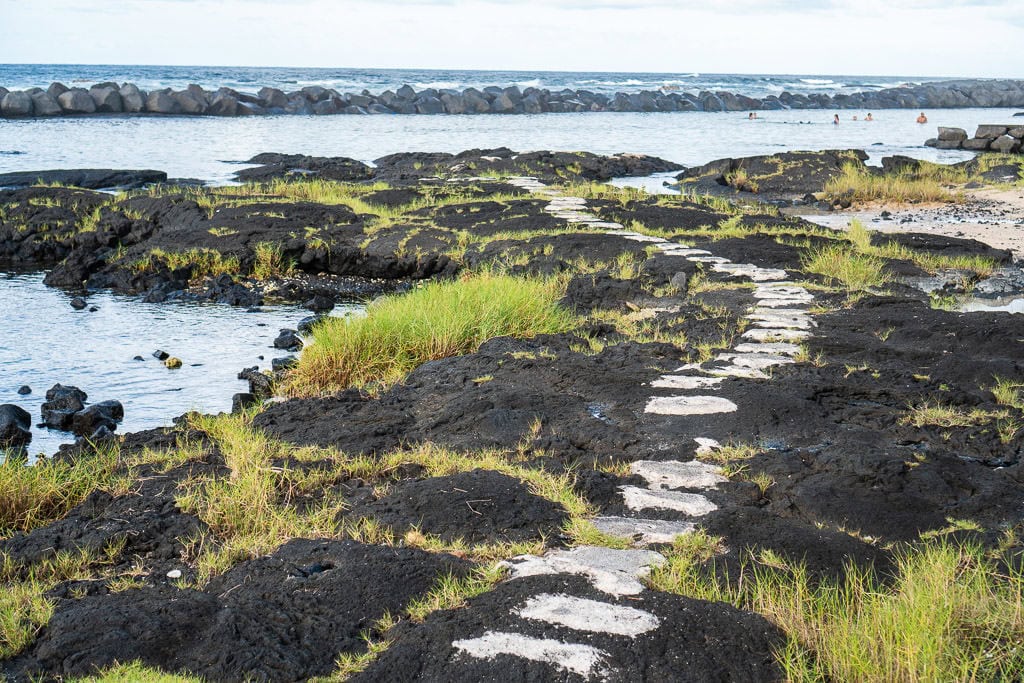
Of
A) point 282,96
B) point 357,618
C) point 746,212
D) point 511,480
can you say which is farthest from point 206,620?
point 282,96

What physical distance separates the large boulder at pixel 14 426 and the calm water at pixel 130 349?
0.08 metres

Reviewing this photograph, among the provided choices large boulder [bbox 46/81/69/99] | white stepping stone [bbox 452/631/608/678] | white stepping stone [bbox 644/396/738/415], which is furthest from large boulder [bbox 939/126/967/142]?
large boulder [bbox 46/81/69/99]

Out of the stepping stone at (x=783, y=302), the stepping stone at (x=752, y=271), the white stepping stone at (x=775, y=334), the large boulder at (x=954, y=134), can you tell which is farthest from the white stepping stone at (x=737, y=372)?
the large boulder at (x=954, y=134)

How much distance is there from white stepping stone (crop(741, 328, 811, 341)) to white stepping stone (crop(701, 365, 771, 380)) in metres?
0.78

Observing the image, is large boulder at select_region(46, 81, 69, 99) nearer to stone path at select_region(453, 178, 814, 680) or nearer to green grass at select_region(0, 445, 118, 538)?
stone path at select_region(453, 178, 814, 680)

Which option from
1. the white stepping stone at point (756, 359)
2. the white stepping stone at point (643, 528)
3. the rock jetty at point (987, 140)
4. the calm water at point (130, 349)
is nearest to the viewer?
the white stepping stone at point (643, 528)

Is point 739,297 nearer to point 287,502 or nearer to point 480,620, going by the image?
point 287,502

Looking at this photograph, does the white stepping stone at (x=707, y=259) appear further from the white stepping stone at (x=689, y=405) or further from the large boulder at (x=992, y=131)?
the large boulder at (x=992, y=131)

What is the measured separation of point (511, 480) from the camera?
4246mm

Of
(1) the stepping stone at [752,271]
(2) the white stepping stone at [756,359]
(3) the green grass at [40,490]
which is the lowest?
(3) the green grass at [40,490]

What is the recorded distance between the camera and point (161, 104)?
140 ft

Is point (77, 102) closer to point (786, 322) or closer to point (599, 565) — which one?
point (786, 322)

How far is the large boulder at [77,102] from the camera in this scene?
4072cm

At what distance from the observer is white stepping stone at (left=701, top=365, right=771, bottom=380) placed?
5668 millimetres
